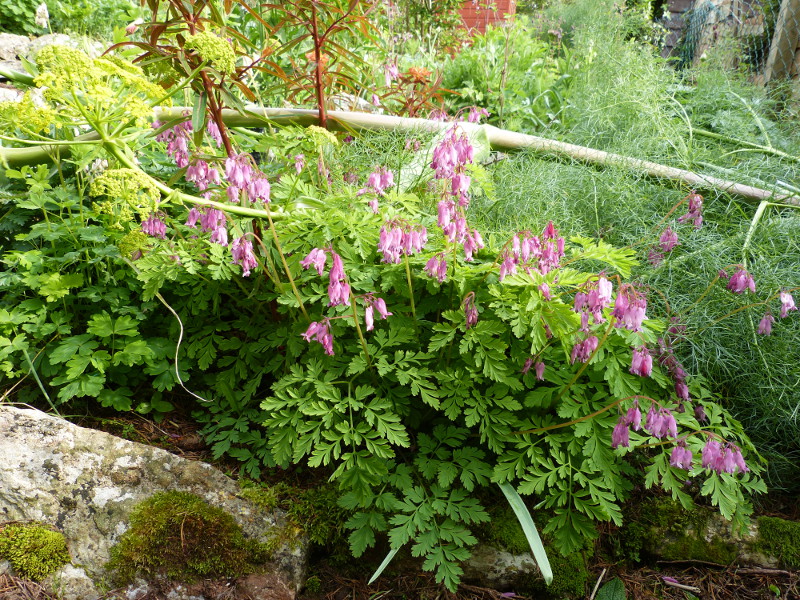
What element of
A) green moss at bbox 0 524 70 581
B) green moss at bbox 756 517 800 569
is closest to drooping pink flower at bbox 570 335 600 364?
green moss at bbox 756 517 800 569

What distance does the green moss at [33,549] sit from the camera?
1928 mm

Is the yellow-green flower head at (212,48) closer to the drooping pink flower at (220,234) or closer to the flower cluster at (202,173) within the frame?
the flower cluster at (202,173)

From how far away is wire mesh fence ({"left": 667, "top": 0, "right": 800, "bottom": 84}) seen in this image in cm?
627

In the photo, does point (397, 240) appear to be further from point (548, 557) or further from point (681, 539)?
point (681, 539)

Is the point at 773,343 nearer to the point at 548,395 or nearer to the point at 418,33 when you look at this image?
the point at 548,395

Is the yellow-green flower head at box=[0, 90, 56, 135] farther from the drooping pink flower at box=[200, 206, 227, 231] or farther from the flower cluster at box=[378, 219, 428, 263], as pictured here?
the flower cluster at box=[378, 219, 428, 263]

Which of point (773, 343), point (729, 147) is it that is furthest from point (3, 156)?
point (729, 147)

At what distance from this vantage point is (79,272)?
275 centimetres

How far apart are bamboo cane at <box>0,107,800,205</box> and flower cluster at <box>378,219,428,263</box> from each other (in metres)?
1.28

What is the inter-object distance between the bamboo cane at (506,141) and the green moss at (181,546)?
2054 mm

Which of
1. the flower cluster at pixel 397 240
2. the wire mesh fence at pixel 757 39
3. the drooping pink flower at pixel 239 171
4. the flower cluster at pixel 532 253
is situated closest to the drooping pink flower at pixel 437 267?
the flower cluster at pixel 397 240

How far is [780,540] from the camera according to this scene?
2338mm

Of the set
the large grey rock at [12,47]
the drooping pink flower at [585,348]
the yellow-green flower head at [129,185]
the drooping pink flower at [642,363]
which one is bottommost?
the drooping pink flower at [642,363]

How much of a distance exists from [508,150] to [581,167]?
0.61m
